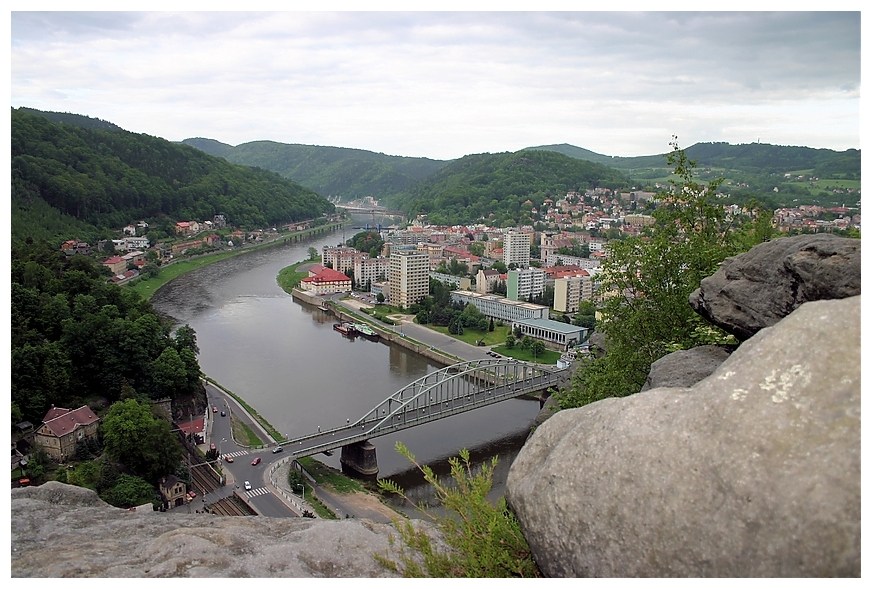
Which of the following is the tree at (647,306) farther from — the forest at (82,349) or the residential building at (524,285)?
the residential building at (524,285)

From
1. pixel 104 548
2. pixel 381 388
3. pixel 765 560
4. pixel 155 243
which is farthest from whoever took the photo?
pixel 155 243

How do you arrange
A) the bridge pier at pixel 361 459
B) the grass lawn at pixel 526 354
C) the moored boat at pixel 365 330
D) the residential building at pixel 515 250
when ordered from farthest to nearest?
the residential building at pixel 515 250, the moored boat at pixel 365 330, the grass lawn at pixel 526 354, the bridge pier at pixel 361 459

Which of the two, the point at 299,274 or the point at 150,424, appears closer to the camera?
the point at 150,424

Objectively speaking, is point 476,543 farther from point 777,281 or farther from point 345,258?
point 345,258

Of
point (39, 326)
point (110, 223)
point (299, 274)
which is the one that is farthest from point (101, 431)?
point (110, 223)

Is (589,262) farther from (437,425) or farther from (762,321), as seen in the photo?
(762,321)

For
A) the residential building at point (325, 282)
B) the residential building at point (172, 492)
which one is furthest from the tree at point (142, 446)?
the residential building at point (325, 282)
